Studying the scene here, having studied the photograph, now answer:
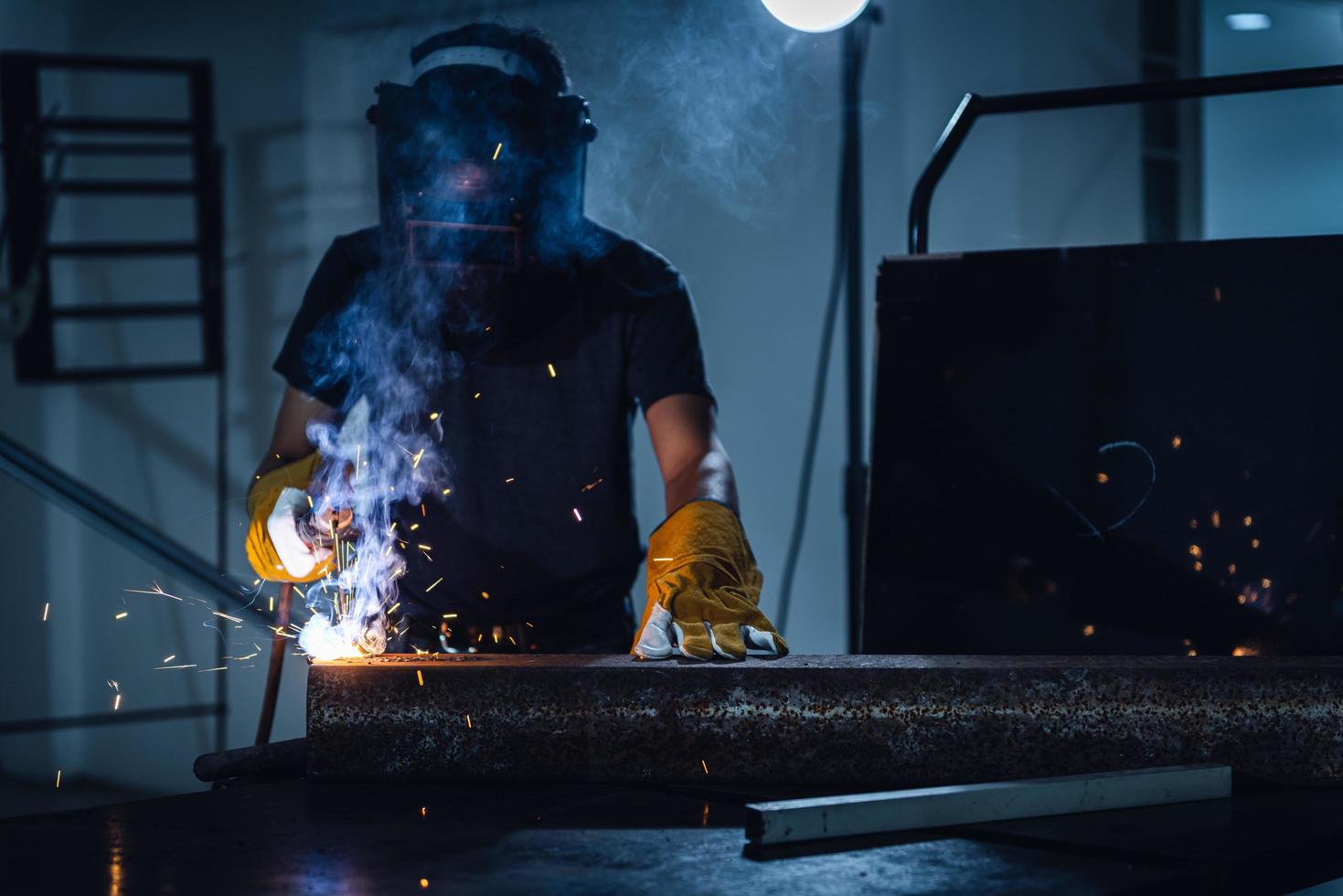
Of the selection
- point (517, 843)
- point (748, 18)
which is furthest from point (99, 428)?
point (517, 843)

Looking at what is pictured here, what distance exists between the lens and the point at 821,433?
3936 millimetres

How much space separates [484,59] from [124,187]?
342 centimetres

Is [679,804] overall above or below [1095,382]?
below

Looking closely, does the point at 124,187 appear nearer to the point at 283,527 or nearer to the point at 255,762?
the point at 283,527

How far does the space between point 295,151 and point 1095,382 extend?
12.0ft

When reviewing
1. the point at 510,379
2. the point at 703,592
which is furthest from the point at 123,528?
the point at 703,592

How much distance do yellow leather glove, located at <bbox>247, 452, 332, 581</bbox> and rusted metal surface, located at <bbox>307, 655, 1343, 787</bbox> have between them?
18.3 inches

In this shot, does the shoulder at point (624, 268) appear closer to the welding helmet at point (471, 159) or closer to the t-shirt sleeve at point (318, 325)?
the welding helmet at point (471, 159)

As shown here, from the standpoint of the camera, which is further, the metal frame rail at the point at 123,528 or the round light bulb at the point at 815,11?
the round light bulb at the point at 815,11

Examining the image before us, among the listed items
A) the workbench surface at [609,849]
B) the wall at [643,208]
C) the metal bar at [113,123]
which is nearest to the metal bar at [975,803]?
the workbench surface at [609,849]

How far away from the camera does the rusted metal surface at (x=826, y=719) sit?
4.56 ft

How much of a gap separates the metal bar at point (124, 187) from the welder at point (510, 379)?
3.01m

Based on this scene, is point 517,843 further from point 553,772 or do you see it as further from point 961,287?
point 961,287

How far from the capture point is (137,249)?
4.83 m
